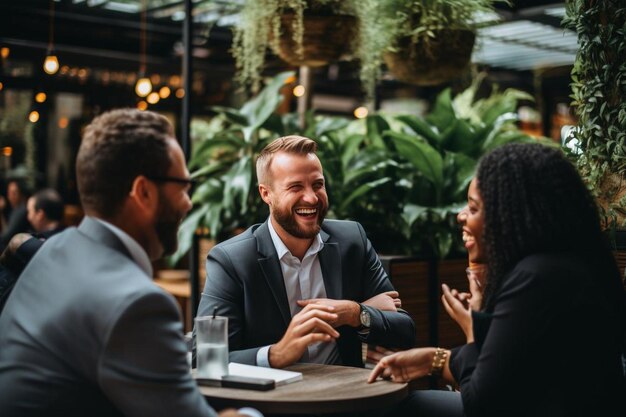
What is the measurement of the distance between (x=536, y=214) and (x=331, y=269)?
1.00m

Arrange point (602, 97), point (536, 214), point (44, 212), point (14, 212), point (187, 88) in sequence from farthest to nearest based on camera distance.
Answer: point (14, 212) → point (44, 212) → point (187, 88) → point (602, 97) → point (536, 214)

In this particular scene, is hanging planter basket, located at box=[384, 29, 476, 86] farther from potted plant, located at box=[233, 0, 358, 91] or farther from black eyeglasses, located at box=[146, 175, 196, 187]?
black eyeglasses, located at box=[146, 175, 196, 187]

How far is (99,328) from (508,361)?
0.96 meters

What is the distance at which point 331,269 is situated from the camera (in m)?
2.82

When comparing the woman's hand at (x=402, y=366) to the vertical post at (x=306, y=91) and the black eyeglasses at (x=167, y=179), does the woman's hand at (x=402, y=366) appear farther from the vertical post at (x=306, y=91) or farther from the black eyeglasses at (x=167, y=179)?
the vertical post at (x=306, y=91)

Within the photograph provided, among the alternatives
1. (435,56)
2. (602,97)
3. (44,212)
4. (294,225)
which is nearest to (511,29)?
(435,56)

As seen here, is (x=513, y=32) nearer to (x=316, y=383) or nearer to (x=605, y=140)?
(x=605, y=140)

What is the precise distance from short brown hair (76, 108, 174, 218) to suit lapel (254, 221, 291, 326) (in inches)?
38.1

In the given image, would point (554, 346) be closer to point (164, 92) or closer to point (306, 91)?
point (306, 91)

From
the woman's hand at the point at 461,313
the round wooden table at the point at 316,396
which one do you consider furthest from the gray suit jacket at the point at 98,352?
the woman's hand at the point at 461,313

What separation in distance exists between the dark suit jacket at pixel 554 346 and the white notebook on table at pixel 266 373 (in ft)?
1.73

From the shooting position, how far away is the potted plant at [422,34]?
4.32m

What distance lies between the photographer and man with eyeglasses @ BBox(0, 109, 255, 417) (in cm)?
160

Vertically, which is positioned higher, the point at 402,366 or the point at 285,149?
the point at 285,149
